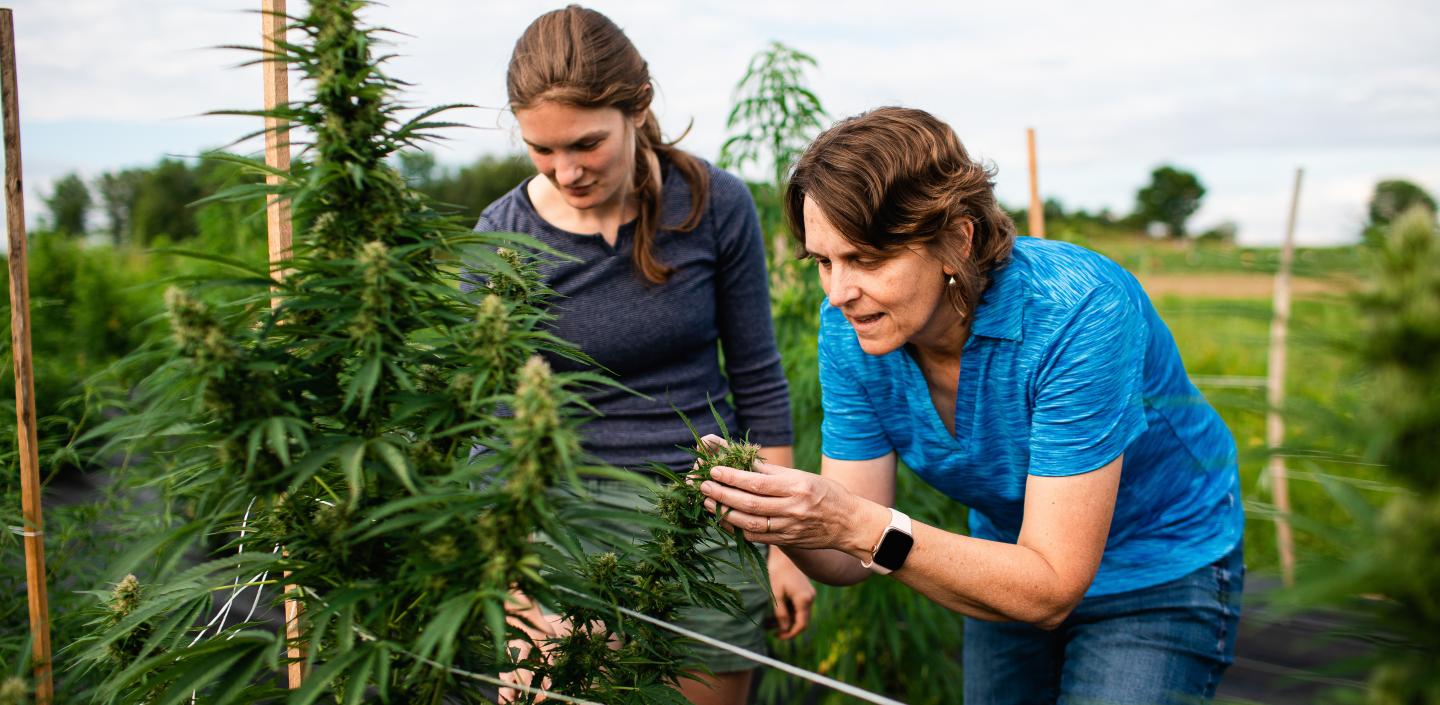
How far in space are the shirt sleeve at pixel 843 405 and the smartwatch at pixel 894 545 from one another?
1.49 ft

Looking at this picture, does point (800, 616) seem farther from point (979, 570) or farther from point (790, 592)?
point (979, 570)

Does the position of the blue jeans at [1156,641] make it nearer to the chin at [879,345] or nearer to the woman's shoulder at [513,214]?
the chin at [879,345]

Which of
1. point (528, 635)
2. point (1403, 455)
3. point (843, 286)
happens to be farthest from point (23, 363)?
point (1403, 455)

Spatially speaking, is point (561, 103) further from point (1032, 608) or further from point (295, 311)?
point (1032, 608)

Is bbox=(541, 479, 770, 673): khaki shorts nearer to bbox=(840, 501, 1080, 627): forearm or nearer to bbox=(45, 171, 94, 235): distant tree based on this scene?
bbox=(840, 501, 1080, 627): forearm

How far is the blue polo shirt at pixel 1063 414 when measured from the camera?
1.83 meters

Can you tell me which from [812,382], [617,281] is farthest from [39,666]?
[812,382]

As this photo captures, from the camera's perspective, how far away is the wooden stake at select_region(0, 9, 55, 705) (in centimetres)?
166

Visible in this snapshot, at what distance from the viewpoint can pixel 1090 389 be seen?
5.97 feet

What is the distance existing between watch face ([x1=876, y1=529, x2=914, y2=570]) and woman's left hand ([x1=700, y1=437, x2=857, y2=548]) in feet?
0.30

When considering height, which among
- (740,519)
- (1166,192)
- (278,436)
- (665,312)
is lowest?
(740,519)

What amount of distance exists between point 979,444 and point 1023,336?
0.28 meters

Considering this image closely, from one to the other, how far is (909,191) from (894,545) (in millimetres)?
680

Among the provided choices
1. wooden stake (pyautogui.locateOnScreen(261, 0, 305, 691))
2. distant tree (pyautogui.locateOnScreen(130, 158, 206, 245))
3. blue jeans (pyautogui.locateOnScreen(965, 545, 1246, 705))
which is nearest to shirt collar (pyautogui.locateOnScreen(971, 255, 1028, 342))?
blue jeans (pyautogui.locateOnScreen(965, 545, 1246, 705))
